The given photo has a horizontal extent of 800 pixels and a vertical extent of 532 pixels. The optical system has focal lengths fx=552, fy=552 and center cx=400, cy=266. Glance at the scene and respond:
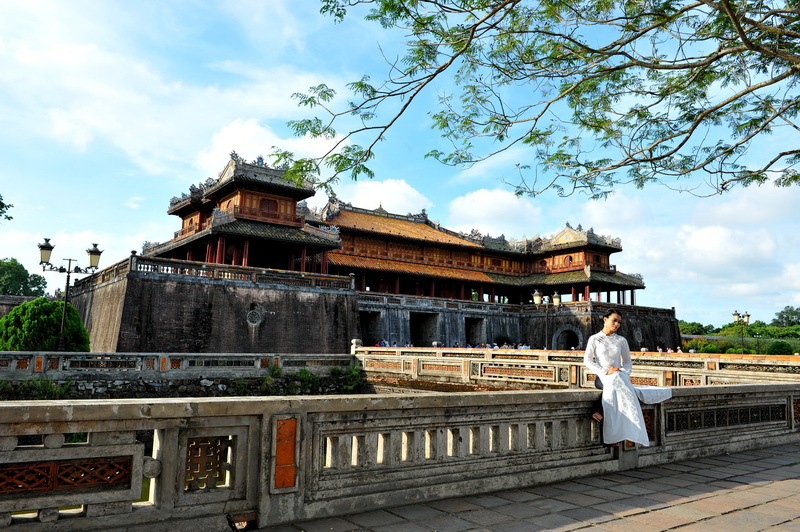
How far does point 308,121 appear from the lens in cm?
805

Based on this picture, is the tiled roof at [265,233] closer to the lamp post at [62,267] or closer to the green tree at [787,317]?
the lamp post at [62,267]

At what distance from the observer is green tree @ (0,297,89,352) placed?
17391 mm

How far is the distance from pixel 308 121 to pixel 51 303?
1451 cm

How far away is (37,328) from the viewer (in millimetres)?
17422

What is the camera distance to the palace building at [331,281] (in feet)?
74.6

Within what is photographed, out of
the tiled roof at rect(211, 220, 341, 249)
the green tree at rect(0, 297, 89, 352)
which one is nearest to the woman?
the green tree at rect(0, 297, 89, 352)

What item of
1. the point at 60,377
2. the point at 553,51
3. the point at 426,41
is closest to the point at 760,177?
the point at 553,51

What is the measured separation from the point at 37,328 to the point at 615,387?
18090 mm

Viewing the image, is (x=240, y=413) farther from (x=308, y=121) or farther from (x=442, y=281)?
(x=442, y=281)

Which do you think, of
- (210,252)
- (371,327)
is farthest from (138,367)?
(371,327)

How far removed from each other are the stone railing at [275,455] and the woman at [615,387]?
0.16 meters

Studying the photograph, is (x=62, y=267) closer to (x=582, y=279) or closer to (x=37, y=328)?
(x=37, y=328)

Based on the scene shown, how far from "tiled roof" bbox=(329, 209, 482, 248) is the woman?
29184 millimetres

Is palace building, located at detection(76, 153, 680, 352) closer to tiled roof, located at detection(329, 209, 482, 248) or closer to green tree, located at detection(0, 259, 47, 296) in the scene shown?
tiled roof, located at detection(329, 209, 482, 248)
